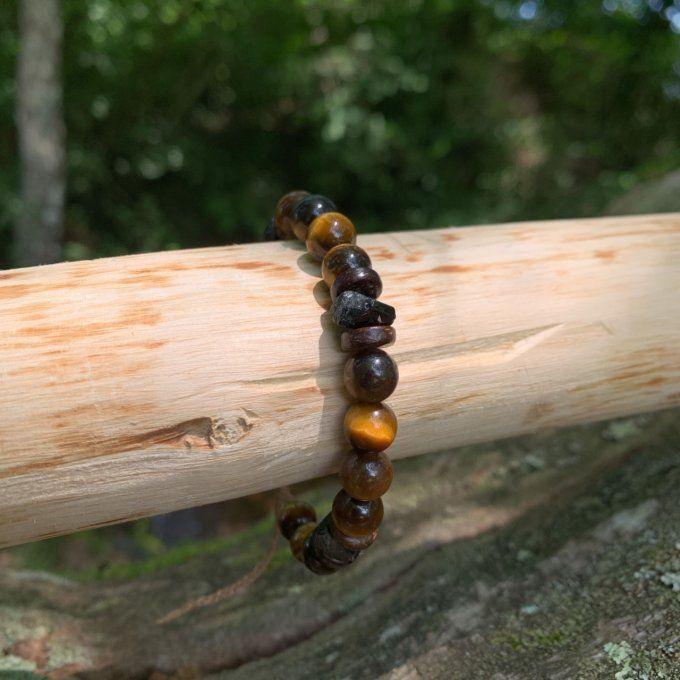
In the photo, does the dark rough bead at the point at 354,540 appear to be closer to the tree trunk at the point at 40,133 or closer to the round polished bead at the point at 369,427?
the round polished bead at the point at 369,427

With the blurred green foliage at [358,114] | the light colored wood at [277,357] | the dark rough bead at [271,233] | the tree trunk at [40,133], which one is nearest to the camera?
the light colored wood at [277,357]

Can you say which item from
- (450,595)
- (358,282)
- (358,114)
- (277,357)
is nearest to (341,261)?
(358,282)

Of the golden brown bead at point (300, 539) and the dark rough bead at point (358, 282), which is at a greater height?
the dark rough bead at point (358, 282)

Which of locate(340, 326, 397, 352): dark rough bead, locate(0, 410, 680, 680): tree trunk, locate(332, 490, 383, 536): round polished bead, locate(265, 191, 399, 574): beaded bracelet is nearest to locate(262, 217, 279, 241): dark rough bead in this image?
locate(265, 191, 399, 574): beaded bracelet

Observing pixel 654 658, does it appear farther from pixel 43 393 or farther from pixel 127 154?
pixel 127 154

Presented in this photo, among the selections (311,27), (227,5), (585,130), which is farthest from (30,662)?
(585,130)

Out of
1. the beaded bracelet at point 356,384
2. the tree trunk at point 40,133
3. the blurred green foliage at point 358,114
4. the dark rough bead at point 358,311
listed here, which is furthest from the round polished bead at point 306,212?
the blurred green foliage at point 358,114
